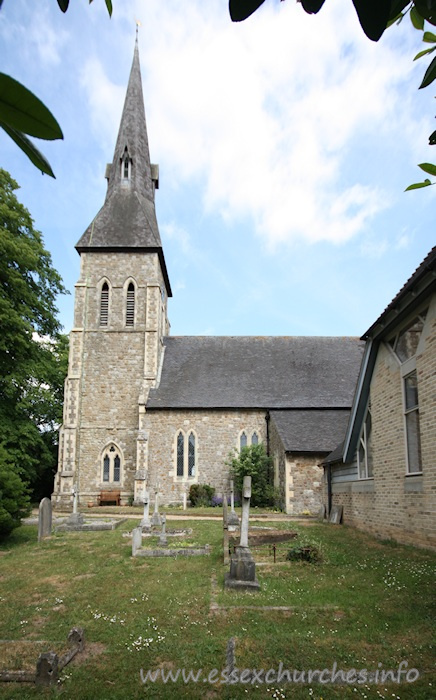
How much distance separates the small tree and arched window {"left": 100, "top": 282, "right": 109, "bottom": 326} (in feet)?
33.1

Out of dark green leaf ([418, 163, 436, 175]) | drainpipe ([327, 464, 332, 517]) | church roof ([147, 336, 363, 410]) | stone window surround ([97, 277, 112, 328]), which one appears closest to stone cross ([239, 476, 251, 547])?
dark green leaf ([418, 163, 436, 175])

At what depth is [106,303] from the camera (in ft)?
87.2

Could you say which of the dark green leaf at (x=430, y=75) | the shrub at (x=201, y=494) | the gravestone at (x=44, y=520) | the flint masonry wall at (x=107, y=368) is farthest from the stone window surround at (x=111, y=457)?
the dark green leaf at (x=430, y=75)

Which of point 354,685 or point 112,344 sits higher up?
point 112,344

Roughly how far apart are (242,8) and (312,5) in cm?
18

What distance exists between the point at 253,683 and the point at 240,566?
3.12 meters

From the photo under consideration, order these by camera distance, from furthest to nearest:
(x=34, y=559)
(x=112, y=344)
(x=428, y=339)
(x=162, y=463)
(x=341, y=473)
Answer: (x=112, y=344)
(x=162, y=463)
(x=341, y=473)
(x=34, y=559)
(x=428, y=339)

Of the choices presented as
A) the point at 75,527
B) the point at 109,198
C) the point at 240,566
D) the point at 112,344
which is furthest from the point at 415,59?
the point at 109,198

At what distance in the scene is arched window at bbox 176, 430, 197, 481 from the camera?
23.8 metres

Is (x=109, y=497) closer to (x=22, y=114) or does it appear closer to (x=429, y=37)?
(x=429, y=37)

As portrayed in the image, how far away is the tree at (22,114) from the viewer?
2.71ft

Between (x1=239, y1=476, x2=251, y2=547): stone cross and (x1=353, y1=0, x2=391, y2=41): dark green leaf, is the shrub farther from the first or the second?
(x1=353, y1=0, x2=391, y2=41): dark green leaf

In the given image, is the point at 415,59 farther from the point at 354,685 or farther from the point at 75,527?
the point at 75,527

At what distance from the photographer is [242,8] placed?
1141 mm
